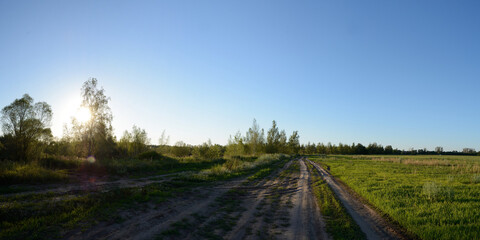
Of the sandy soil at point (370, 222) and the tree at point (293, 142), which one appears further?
the tree at point (293, 142)

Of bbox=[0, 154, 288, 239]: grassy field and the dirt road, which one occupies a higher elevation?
bbox=[0, 154, 288, 239]: grassy field

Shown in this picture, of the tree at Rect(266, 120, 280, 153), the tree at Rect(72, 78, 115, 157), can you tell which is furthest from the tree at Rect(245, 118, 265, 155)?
the tree at Rect(72, 78, 115, 157)

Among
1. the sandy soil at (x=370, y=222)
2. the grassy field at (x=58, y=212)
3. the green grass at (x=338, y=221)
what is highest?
the grassy field at (x=58, y=212)

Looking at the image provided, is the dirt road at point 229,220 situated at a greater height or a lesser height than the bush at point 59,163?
lesser

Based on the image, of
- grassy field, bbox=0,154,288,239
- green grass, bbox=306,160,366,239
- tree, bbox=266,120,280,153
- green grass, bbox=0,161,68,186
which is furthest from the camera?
tree, bbox=266,120,280,153

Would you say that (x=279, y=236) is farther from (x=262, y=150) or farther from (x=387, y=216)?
(x=262, y=150)

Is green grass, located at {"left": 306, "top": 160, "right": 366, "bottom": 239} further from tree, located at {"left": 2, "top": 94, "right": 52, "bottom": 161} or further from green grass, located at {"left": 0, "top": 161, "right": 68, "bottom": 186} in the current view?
tree, located at {"left": 2, "top": 94, "right": 52, "bottom": 161}

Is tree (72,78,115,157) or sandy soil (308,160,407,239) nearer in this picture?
sandy soil (308,160,407,239)

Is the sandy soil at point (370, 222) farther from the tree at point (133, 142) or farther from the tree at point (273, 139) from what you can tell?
the tree at point (273, 139)

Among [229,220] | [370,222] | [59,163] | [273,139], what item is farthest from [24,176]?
[273,139]

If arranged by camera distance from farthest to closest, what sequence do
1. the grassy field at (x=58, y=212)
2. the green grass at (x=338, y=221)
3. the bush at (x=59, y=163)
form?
the bush at (x=59, y=163) → the green grass at (x=338, y=221) → the grassy field at (x=58, y=212)

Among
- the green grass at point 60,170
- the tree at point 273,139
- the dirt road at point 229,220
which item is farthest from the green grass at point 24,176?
the tree at point 273,139

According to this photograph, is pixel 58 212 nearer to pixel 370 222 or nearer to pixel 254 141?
pixel 370 222

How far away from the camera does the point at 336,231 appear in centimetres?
745
